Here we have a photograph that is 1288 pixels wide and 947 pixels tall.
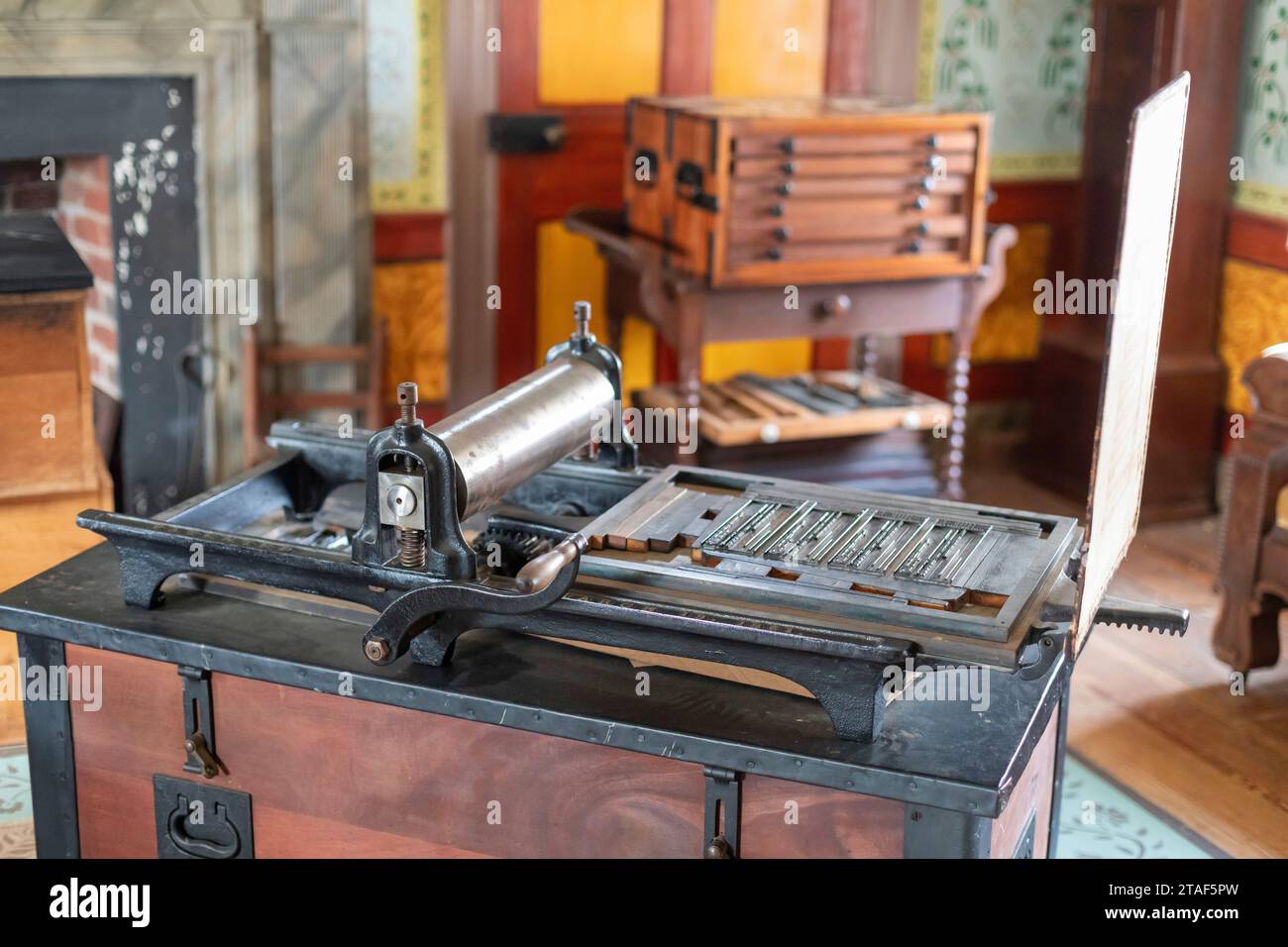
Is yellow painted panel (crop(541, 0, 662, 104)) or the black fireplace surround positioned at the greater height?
yellow painted panel (crop(541, 0, 662, 104))

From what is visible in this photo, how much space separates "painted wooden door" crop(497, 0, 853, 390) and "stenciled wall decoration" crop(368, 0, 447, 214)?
0.24m

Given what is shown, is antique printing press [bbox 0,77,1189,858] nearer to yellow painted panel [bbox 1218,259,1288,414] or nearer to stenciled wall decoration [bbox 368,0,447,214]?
stenciled wall decoration [bbox 368,0,447,214]

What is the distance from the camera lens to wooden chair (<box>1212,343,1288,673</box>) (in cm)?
385

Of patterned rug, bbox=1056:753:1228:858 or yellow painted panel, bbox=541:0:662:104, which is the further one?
yellow painted panel, bbox=541:0:662:104

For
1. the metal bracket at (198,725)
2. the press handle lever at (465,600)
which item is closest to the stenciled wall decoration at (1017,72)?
the press handle lever at (465,600)

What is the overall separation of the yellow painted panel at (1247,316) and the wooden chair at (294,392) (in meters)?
2.79

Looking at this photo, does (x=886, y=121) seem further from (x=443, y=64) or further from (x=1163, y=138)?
(x=1163, y=138)

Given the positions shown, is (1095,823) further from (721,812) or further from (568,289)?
(568,289)

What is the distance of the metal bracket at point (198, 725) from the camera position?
2307mm

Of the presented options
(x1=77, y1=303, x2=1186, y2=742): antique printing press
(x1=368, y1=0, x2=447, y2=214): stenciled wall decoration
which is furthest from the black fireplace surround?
(x1=77, y1=303, x2=1186, y2=742): antique printing press

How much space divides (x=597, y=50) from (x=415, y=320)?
1057mm

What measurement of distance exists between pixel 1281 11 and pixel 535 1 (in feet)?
7.75

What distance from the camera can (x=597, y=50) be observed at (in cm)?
502
